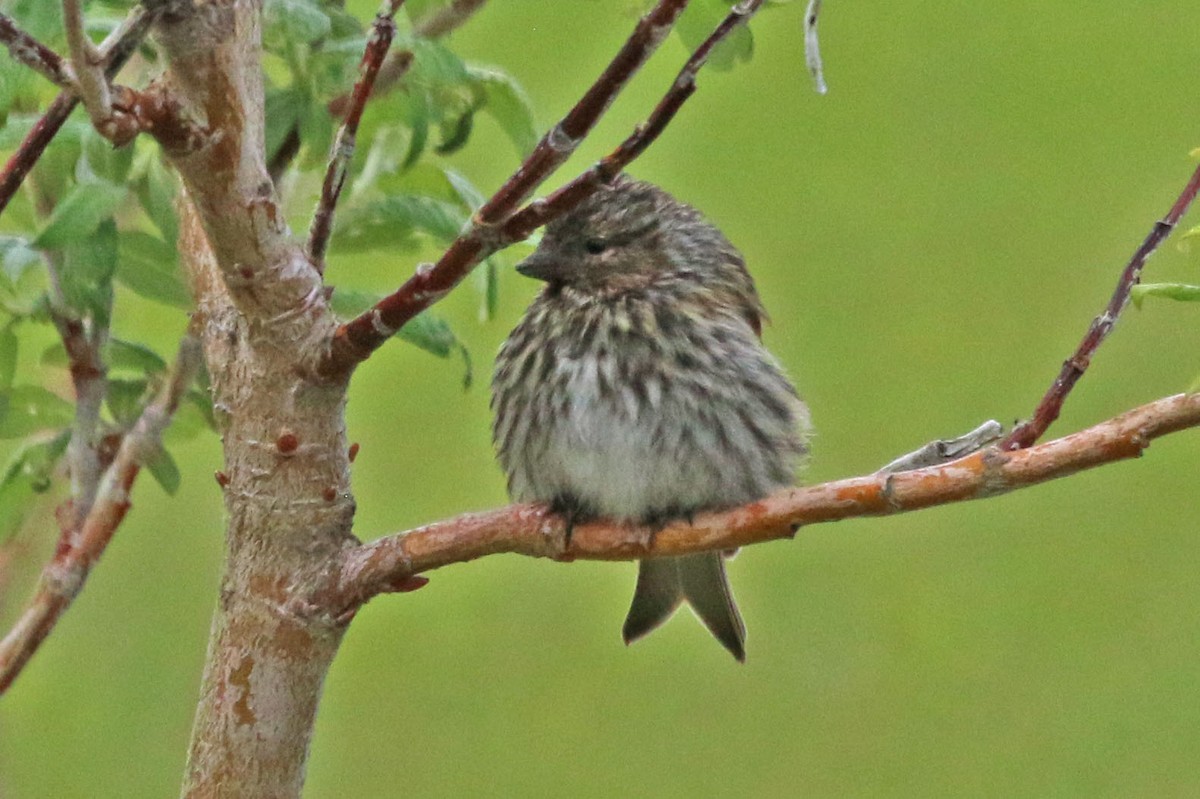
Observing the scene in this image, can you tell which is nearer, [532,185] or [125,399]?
[532,185]

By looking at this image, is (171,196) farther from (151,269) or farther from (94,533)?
(94,533)

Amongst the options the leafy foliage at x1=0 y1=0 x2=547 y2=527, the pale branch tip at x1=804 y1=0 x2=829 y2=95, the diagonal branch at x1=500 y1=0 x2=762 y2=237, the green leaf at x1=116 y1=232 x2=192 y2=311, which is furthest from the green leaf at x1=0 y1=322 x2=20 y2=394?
the pale branch tip at x1=804 y1=0 x2=829 y2=95

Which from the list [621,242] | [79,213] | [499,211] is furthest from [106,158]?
[621,242]

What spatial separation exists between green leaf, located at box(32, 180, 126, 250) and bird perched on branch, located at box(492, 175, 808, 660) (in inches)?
→ 18.9

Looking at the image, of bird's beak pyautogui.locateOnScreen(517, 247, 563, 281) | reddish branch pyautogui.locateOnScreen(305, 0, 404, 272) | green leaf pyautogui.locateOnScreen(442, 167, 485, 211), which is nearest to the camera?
reddish branch pyautogui.locateOnScreen(305, 0, 404, 272)

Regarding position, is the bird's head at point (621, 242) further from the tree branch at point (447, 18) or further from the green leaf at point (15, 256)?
the green leaf at point (15, 256)

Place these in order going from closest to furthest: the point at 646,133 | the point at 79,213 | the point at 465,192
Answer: the point at 646,133
the point at 79,213
the point at 465,192

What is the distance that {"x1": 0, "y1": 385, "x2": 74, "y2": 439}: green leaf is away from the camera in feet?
4.66

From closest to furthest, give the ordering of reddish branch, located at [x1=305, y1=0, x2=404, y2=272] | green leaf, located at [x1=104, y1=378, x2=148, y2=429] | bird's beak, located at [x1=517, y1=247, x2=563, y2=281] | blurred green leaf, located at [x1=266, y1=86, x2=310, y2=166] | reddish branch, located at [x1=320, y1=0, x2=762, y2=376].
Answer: reddish branch, located at [x1=320, y1=0, x2=762, y2=376]
reddish branch, located at [x1=305, y1=0, x2=404, y2=272]
blurred green leaf, located at [x1=266, y1=86, x2=310, y2=166]
green leaf, located at [x1=104, y1=378, x2=148, y2=429]
bird's beak, located at [x1=517, y1=247, x2=563, y2=281]

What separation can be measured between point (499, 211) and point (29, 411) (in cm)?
63

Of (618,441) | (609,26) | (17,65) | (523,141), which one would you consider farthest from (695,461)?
(609,26)

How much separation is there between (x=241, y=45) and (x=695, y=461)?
62cm

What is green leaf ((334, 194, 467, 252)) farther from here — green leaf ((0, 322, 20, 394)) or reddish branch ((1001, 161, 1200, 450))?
reddish branch ((1001, 161, 1200, 450))

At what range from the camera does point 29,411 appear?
56.6 inches
